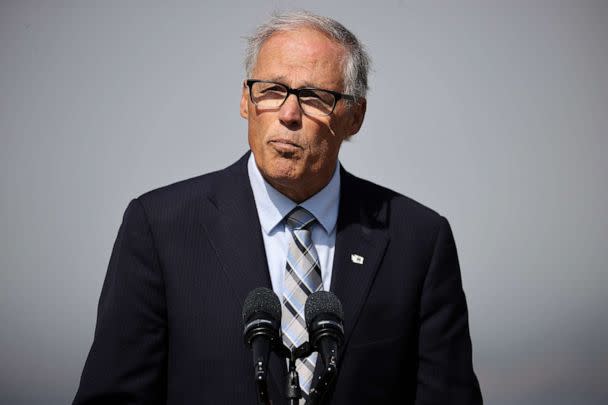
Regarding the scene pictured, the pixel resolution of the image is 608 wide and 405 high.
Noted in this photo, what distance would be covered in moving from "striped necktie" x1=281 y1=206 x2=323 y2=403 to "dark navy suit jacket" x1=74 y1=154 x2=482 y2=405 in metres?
0.06

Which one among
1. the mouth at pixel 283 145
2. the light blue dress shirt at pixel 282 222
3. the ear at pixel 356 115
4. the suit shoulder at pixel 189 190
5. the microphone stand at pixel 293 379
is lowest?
the microphone stand at pixel 293 379

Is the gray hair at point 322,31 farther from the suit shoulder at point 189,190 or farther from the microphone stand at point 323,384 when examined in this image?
the microphone stand at point 323,384

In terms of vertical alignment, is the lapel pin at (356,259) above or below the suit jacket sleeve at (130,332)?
above

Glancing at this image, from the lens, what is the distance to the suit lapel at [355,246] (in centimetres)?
233

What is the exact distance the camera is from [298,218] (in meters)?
2.42

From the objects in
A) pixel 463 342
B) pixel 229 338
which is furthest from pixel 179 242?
pixel 463 342

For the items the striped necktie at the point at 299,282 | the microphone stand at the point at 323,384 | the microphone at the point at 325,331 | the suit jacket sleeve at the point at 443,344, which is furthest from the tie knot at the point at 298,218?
the microphone stand at the point at 323,384

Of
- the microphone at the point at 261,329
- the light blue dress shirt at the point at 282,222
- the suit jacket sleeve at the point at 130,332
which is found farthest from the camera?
the light blue dress shirt at the point at 282,222

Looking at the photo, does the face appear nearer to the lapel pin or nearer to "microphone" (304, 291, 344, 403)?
the lapel pin

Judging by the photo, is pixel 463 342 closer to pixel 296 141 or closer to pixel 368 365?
pixel 368 365

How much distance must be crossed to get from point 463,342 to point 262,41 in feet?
3.22

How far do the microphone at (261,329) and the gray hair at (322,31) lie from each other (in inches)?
37.8

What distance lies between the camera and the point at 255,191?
2482 mm

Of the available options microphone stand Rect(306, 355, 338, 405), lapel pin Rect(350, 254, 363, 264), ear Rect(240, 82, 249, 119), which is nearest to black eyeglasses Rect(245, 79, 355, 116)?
ear Rect(240, 82, 249, 119)
